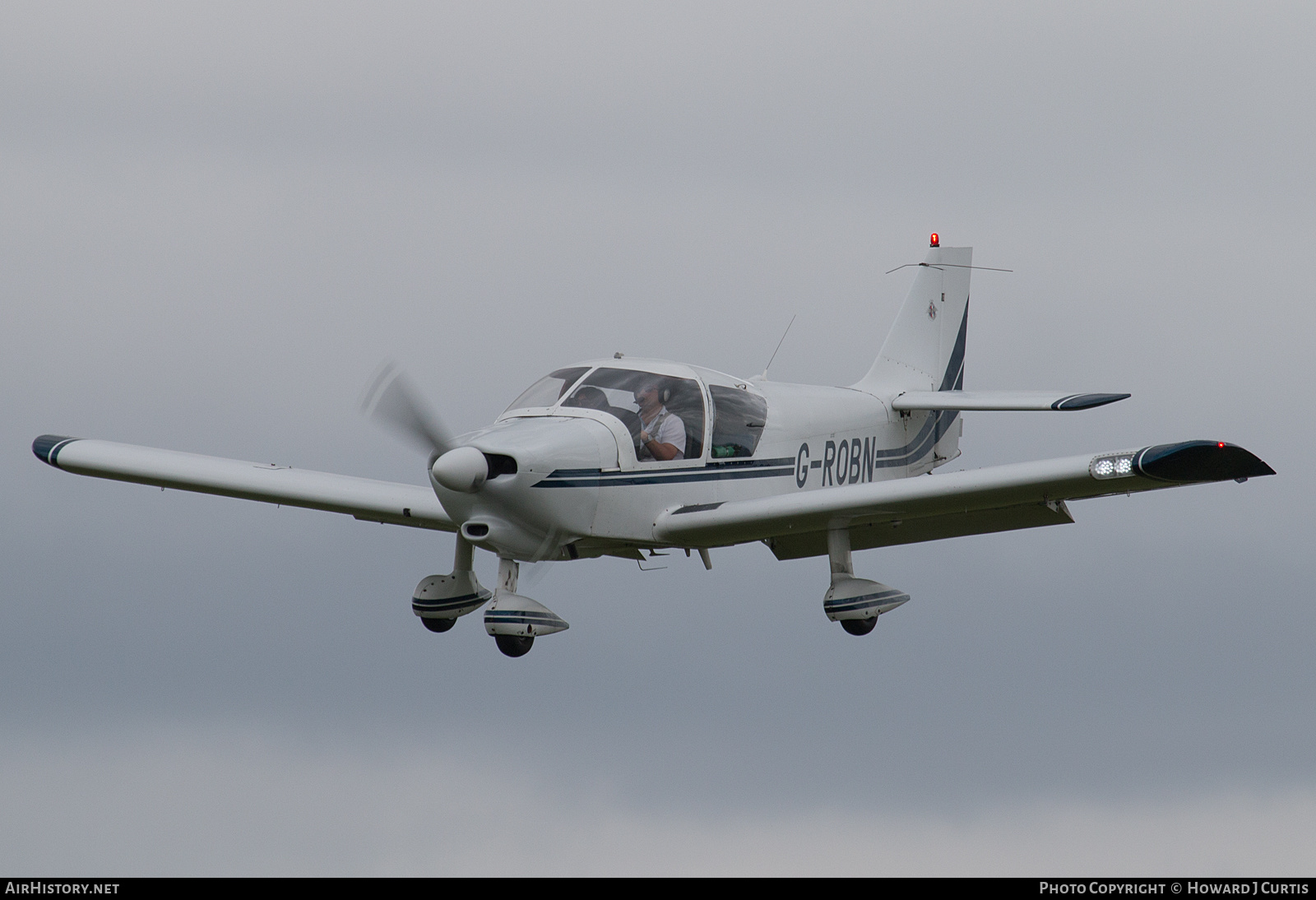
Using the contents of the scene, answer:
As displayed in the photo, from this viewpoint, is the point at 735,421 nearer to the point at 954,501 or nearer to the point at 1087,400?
the point at 954,501

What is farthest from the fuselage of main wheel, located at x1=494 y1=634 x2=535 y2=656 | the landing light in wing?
the landing light in wing

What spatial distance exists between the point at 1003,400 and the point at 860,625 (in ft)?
12.2

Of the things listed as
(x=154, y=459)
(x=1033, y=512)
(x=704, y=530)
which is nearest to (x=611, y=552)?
(x=704, y=530)

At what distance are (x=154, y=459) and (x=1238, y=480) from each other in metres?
10.6

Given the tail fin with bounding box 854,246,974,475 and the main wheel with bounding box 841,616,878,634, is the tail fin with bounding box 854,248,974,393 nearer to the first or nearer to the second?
the tail fin with bounding box 854,246,974,475

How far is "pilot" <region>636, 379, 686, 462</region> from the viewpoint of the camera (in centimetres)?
1622

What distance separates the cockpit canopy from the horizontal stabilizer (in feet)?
11.7

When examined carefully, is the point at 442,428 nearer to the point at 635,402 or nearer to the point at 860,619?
the point at 635,402

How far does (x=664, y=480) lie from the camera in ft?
53.4

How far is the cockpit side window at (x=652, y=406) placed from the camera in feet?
53.2

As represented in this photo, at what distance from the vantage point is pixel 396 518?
698 inches

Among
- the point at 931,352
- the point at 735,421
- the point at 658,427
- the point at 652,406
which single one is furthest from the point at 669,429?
the point at 931,352

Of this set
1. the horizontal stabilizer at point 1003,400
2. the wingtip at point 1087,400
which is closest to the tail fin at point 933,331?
the horizontal stabilizer at point 1003,400

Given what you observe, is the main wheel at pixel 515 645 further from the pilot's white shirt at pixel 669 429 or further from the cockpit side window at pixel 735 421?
the cockpit side window at pixel 735 421
